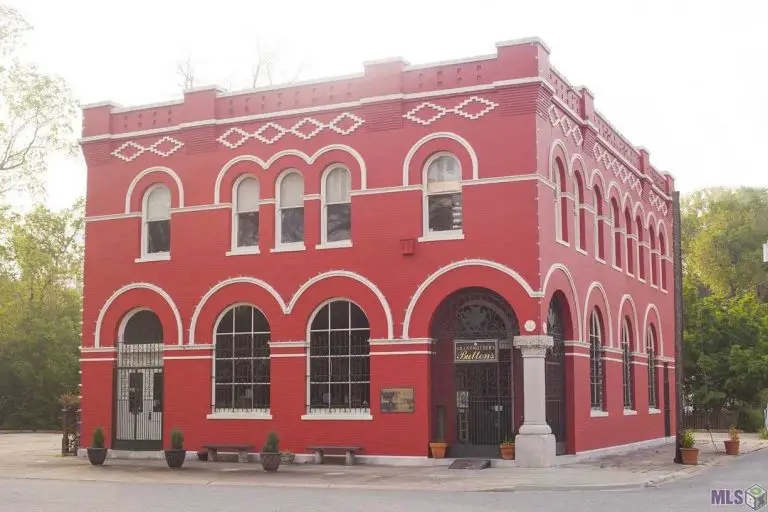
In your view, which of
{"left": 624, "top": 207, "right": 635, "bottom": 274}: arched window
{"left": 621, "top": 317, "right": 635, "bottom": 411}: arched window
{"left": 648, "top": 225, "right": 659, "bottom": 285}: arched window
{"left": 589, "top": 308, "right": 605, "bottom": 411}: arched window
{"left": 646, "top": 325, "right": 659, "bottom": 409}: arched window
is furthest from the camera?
{"left": 648, "top": 225, "right": 659, "bottom": 285}: arched window

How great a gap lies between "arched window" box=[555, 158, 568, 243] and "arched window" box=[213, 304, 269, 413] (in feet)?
26.7

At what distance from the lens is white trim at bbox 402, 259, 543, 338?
24000mm

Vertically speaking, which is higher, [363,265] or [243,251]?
[243,251]

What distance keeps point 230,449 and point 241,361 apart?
2296 mm

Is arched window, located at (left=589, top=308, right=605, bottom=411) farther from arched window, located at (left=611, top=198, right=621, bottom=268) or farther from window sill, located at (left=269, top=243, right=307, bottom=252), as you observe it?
window sill, located at (left=269, top=243, right=307, bottom=252)

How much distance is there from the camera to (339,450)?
2519cm

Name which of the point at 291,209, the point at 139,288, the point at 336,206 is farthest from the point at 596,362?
the point at 139,288

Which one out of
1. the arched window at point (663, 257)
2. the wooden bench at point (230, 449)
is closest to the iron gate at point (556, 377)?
the wooden bench at point (230, 449)

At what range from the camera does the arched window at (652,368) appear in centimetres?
3569

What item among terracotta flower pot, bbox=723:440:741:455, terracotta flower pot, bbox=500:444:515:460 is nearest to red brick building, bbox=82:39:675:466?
terracotta flower pot, bbox=500:444:515:460

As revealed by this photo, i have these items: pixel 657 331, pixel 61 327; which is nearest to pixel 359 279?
pixel 657 331

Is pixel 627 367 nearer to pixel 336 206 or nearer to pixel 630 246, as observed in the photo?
pixel 630 246

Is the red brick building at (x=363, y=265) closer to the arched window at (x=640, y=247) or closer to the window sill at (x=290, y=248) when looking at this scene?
the window sill at (x=290, y=248)

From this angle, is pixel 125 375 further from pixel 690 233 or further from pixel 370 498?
pixel 690 233
